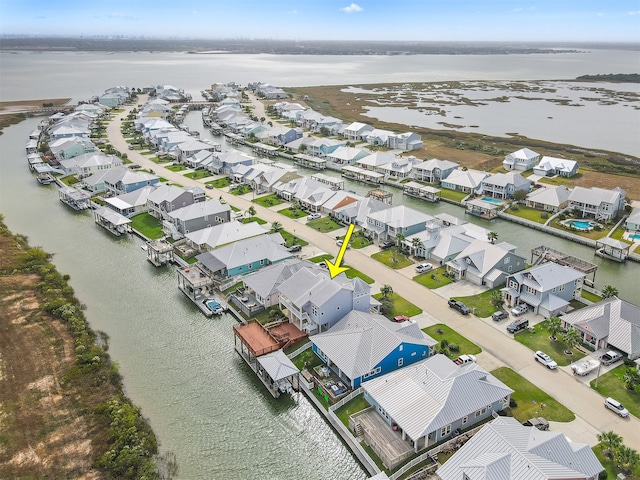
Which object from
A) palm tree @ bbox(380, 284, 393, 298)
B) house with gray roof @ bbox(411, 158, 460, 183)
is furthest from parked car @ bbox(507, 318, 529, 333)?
house with gray roof @ bbox(411, 158, 460, 183)

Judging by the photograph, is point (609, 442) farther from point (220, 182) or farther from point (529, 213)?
point (220, 182)

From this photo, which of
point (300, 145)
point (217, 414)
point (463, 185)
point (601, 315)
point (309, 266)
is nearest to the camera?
point (217, 414)

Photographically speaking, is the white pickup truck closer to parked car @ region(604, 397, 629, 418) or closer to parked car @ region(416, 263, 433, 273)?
parked car @ region(604, 397, 629, 418)

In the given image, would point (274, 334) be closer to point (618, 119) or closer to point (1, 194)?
point (1, 194)

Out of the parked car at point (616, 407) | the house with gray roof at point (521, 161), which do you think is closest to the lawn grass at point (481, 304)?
the parked car at point (616, 407)

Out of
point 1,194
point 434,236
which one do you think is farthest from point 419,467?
point 1,194

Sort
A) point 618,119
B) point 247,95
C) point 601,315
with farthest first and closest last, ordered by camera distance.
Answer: point 247,95, point 618,119, point 601,315

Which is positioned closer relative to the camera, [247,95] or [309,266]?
[309,266]

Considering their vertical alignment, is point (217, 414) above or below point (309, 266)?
below
